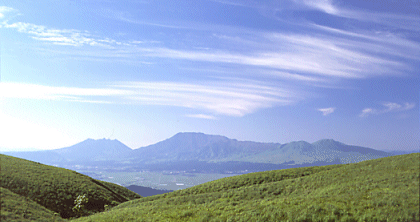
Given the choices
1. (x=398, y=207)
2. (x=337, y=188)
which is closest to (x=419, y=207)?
(x=398, y=207)

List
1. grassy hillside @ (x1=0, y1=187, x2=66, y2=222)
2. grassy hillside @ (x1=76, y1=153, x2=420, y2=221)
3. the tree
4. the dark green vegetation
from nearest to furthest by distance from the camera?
grassy hillside @ (x1=76, y1=153, x2=420, y2=221), grassy hillside @ (x1=0, y1=187, x2=66, y2=222), the dark green vegetation, the tree

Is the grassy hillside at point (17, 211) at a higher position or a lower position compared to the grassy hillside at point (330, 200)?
lower

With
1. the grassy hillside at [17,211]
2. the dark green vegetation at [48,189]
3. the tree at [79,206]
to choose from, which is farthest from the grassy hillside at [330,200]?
the dark green vegetation at [48,189]

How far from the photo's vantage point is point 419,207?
23359mm

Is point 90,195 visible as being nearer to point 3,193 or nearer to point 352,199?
point 3,193

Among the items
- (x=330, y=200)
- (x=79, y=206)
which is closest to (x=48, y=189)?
(x=79, y=206)

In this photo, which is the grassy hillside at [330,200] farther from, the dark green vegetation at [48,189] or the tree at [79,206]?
the dark green vegetation at [48,189]

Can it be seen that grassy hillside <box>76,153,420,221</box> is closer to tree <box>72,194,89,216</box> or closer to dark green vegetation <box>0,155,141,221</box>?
tree <box>72,194,89,216</box>

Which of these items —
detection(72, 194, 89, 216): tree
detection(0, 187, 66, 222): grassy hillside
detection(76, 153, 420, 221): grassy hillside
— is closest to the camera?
detection(76, 153, 420, 221): grassy hillside

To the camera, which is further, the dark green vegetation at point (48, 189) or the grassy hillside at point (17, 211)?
the dark green vegetation at point (48, 189)

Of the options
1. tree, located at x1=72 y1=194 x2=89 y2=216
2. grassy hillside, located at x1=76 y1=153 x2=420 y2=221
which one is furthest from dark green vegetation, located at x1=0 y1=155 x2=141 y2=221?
grassy hillside, located at x1=76 y1=153 x2=420 y2=221

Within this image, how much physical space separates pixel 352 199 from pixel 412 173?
9892mm

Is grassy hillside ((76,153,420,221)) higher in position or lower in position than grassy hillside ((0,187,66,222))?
higher

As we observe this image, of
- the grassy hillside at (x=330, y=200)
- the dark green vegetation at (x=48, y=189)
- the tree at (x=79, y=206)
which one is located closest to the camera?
the grassy hillside at (x=330, y=200)
